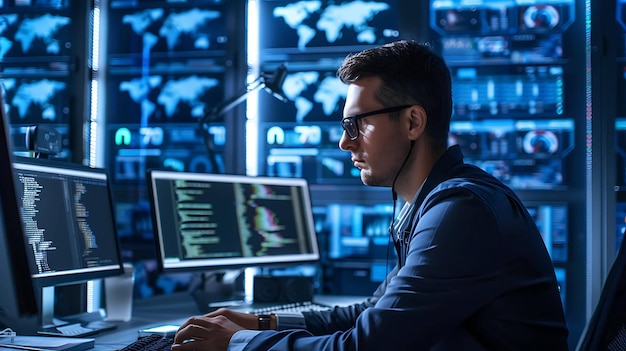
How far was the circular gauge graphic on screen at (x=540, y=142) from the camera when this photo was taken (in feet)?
10.9

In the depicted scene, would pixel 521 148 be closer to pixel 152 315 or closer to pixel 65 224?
pixel 152 315

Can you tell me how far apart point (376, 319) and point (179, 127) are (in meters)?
2.71

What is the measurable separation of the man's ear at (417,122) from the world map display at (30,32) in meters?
2.68

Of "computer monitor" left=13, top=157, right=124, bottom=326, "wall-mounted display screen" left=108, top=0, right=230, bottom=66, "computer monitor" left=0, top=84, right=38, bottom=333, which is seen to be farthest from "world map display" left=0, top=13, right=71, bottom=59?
"computer monitor" left=0, top=84, right=38, bottom=333

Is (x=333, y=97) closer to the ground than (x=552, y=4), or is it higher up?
closer to the ground

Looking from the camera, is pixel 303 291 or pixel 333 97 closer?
pixel 303 291

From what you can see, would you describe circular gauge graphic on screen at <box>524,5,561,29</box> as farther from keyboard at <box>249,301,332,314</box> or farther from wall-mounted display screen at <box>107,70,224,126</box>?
keyboard at <box>249,301,332,314</box>

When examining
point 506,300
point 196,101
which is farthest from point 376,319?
point 196,101

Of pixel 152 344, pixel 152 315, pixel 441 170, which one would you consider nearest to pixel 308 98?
pixel 152 315

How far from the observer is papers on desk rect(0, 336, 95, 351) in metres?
1.37

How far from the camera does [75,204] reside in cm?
184

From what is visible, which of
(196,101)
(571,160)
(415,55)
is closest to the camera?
(415,55)

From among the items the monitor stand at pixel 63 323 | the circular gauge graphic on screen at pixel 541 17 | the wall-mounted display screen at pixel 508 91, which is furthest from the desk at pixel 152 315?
the circular gauge graphic on screen at pixel 541 17

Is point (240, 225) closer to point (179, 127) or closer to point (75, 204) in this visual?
point (75, 204)
